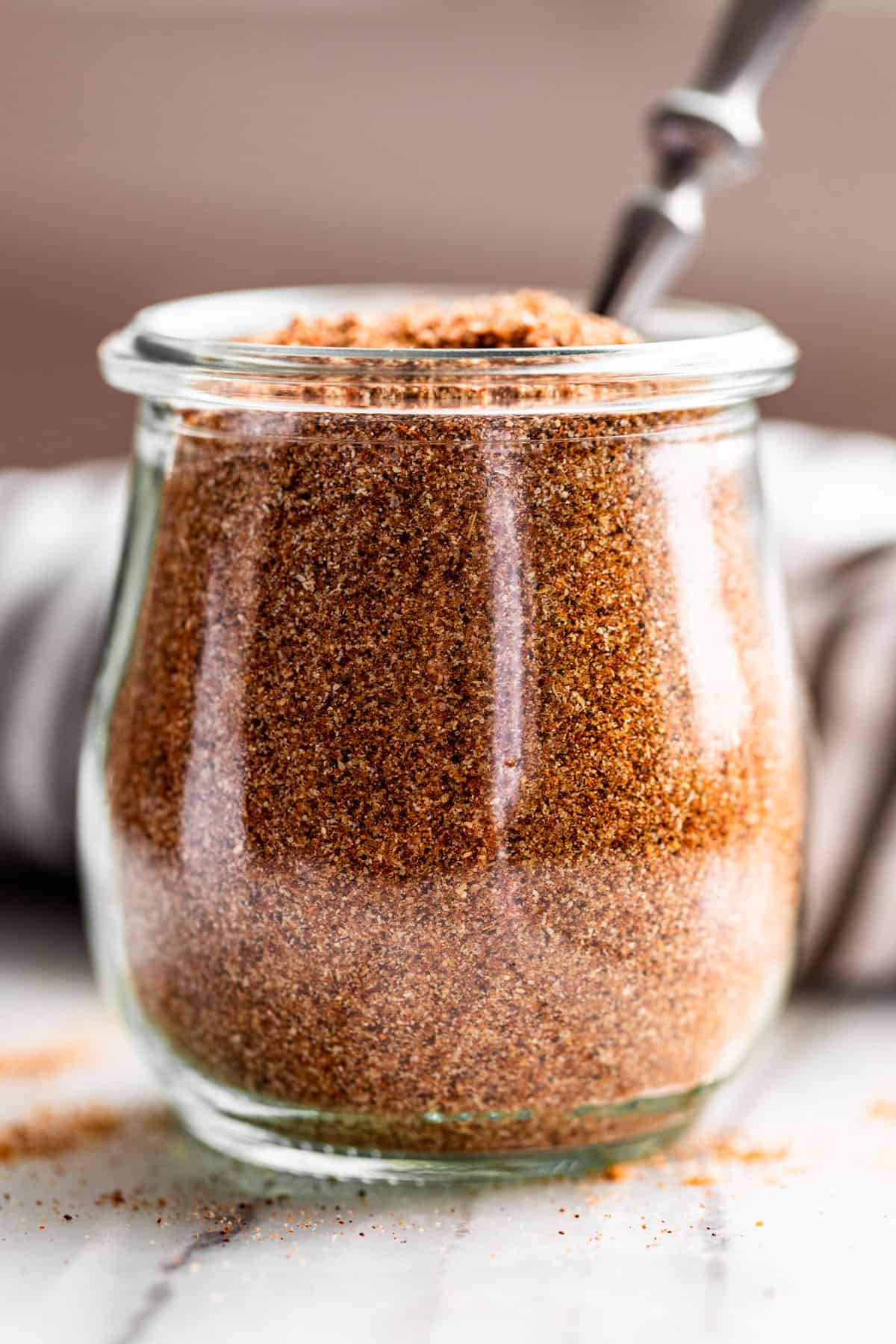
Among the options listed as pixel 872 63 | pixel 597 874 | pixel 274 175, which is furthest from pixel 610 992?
pixel 274 175

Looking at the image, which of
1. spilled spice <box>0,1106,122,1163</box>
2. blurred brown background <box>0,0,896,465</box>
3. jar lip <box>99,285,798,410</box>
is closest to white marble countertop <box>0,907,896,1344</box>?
spilled spice <box>0,1106,122,1163</box>

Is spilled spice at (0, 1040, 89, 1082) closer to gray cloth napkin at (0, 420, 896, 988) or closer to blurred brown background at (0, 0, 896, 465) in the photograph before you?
gray cloth napkin at (0, 420, 896, 988)

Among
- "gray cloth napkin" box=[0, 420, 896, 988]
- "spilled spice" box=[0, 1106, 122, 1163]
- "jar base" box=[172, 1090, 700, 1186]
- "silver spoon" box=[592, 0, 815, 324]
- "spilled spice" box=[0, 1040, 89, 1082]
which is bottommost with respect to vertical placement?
"spilled spice" box=[0, 1040, 89, 1082]

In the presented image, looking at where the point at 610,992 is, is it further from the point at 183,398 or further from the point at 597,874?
the point at 183,398

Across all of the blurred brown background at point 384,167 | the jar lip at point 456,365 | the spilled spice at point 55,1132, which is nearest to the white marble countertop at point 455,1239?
the spilled spice at point 55,1132

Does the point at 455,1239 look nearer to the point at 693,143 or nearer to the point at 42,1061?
the point at 42,1061

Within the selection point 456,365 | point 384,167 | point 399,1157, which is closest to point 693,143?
point 456,365

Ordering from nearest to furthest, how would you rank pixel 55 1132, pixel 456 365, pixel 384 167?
pixel 456 365 → pixel 55 1132 → pixel 384 167
